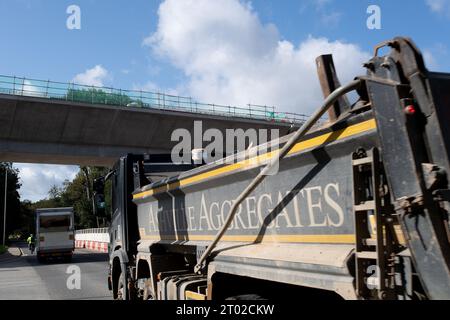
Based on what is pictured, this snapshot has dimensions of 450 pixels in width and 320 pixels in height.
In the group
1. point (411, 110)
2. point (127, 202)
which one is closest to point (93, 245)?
point (127, 202)

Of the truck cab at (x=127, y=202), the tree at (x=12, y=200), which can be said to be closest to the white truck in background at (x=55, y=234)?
the truck cab at (x=127, y=202)

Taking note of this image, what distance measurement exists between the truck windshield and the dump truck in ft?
80.4

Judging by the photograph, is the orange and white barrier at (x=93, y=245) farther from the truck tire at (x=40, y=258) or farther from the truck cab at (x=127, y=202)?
the truck cab at (x=127, y=202)

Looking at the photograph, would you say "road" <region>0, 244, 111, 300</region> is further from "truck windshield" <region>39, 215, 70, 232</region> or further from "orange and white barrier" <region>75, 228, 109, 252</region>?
"orange and white barrier" <region>75, 228, 109, 252</region>

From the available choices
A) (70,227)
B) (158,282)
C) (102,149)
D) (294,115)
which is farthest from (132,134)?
(158,282)

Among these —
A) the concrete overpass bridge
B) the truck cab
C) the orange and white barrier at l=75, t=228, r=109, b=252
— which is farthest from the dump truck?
the orange and white barrier at l=75, t=228, r=109, b=252

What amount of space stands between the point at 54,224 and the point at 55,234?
2.35 feet

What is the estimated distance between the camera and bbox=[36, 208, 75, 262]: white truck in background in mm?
26422

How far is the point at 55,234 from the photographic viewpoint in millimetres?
27031

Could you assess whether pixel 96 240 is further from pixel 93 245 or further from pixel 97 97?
pixel 97 97

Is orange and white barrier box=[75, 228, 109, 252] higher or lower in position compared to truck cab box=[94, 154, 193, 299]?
higher

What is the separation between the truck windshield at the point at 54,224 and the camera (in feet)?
89.5
